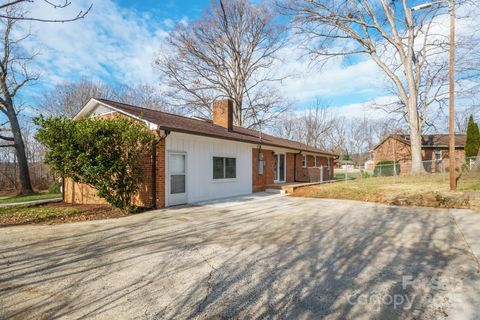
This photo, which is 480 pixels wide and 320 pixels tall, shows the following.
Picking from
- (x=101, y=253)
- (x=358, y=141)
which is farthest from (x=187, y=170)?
(x=358, y=141)

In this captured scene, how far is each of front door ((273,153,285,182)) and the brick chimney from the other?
13.3ft

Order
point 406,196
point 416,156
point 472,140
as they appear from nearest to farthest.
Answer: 1. point 406,196
2. point 416,156
3. point 472,140

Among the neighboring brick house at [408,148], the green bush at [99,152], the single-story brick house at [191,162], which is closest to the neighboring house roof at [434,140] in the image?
the neighboring brick house at [408,148]

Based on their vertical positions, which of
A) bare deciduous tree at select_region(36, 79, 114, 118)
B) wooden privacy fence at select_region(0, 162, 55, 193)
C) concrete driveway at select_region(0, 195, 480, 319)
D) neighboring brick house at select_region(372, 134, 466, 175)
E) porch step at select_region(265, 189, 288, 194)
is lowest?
concrete driveway at select_region(0, 195, 480, 319)

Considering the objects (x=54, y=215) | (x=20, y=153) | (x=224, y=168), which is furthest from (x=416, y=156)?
(x=20, y=153)

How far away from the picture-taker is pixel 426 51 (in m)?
19.4

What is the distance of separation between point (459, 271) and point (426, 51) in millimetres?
21112

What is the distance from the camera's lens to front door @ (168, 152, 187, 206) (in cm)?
914

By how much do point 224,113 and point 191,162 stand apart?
17.0 feet

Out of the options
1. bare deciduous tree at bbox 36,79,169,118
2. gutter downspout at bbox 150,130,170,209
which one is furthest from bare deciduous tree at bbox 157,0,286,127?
gutter downspout at bbox 150,130,170,209

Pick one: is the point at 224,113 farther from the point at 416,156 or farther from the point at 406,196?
the point at 416,156

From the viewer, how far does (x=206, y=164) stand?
10531 mm

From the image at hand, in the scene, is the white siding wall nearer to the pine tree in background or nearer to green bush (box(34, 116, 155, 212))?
green bush (box(34, 116, 155, 212))

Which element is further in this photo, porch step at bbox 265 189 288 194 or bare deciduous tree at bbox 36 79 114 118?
bare deciduous tree at bbox 36 79 114 118
